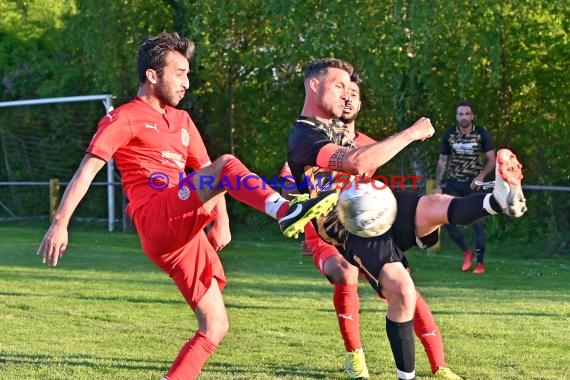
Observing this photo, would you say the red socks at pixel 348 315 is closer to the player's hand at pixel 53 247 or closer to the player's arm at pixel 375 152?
the player's arm at pixel 375 152

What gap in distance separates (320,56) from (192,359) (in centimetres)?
1271

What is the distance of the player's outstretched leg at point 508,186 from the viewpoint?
5.04m

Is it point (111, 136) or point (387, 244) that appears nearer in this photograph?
point (111, 136)

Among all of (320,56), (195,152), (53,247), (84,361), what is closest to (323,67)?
(195,152)

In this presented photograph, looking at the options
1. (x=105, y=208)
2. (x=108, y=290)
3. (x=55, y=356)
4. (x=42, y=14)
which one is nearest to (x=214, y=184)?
(x=55, y=356)

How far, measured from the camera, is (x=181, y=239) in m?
5.42

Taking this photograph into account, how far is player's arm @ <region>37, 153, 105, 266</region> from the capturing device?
4.94 m

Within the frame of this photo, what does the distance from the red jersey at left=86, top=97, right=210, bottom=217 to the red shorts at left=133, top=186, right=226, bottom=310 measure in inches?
5.9

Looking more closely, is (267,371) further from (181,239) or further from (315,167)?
(315,167)

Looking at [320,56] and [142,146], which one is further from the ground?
[320,56]

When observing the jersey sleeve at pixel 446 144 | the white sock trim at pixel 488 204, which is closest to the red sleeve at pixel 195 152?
the white sock trim at pixel 488 204

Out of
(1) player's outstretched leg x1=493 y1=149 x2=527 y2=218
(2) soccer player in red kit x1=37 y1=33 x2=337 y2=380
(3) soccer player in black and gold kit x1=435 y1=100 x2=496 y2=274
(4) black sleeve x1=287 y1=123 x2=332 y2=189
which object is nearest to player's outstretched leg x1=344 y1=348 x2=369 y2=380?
(2) soccer player in red kit x1=37 y1=33 x2=337 y2=380

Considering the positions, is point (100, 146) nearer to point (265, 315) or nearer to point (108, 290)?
point (265, 315)

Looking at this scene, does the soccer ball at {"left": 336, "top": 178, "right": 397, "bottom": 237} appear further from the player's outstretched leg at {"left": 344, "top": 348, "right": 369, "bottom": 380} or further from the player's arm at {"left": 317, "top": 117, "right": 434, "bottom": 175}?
the player's outstretched leg at {"left": 344, "top": 348, "right": 369, "bottom": 380}
